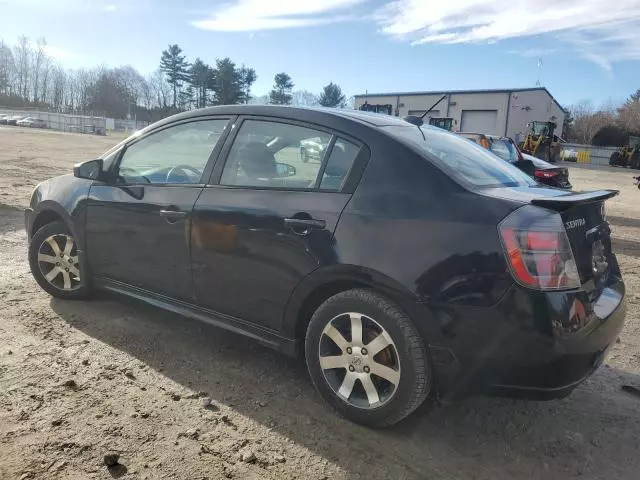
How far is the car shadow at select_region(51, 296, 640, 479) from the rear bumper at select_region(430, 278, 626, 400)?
0.38m

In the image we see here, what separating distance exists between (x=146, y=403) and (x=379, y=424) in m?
1.28

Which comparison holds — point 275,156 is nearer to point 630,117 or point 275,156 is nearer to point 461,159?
point 461,159

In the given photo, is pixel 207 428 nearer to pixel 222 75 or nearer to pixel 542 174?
pixel 542 174

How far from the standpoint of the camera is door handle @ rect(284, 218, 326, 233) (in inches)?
110

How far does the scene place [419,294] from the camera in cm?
249

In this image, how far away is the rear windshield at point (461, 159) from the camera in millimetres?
2773

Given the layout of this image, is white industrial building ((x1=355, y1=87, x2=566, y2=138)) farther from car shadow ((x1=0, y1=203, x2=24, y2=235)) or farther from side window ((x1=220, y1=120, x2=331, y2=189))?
side window ((x1=220, y1=120, x2=331, y2=189))

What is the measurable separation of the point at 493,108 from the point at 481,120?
1.61 m

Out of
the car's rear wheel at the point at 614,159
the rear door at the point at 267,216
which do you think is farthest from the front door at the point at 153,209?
the car's rear wheel at the point at 614,159

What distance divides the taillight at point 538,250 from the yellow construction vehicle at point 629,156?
154 feet

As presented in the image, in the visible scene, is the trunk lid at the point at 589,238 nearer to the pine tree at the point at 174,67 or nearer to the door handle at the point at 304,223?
the door handle at the point at 304,223

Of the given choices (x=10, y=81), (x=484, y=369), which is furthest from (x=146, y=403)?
(x=10, y=81)

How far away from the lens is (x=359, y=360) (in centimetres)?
273

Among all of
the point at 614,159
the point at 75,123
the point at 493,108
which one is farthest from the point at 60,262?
the point at 75,123
